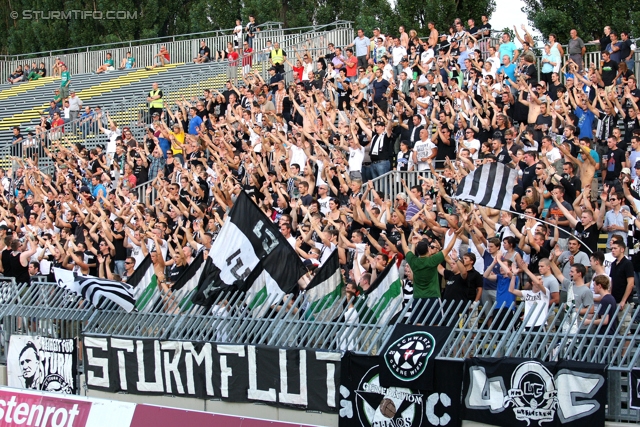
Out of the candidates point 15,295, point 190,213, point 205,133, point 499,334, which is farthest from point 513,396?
point 205,133

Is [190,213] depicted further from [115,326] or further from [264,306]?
[264,306]

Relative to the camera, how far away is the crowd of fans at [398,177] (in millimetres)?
13797

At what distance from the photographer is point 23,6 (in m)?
54.3

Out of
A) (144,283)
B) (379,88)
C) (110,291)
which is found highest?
(379,88)

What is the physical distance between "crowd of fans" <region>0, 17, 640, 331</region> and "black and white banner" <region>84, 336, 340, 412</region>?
48.7 inches

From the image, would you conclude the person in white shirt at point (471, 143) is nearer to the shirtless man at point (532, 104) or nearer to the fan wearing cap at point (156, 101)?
the shirtless man at point (532, 104)

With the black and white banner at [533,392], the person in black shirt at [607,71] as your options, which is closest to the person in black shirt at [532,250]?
the black and white banner at [533,392]

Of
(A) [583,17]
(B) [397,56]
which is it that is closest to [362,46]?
(B) [397,56]

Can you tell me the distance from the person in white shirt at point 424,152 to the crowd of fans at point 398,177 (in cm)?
6

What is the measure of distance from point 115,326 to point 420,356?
556 cm

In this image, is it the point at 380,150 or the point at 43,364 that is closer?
the point at 43,364

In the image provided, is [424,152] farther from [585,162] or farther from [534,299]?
[534,299]

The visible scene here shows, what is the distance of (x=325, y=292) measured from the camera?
13.5 m

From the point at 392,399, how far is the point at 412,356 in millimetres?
576
